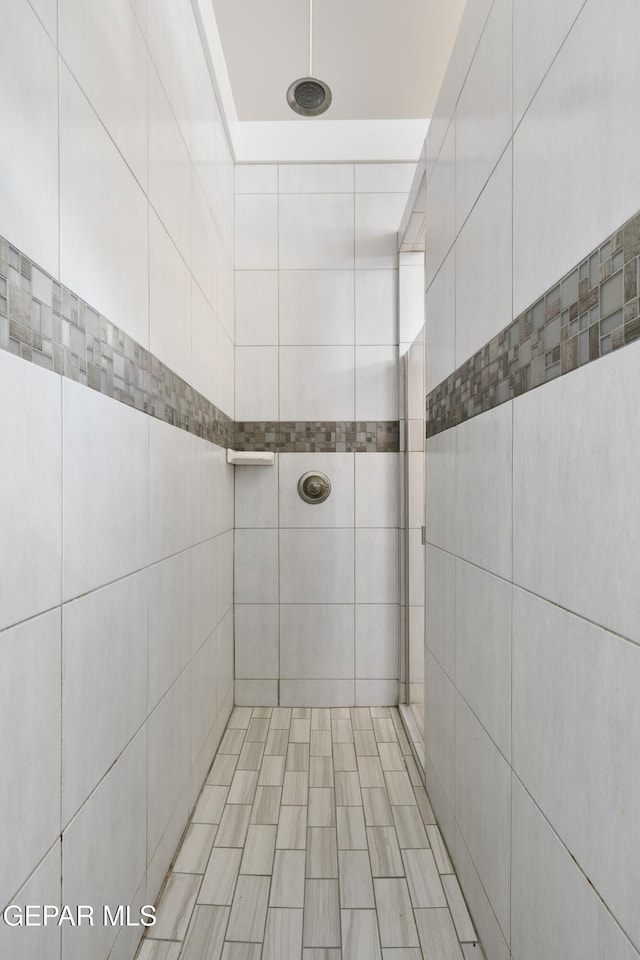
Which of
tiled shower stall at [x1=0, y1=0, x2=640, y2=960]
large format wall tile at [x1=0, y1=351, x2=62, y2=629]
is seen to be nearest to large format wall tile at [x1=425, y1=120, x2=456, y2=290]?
tiled shower stall at [x1=0, y1=0, x2=640, y2=960]

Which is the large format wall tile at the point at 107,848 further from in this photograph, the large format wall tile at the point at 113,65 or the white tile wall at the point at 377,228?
the white tile wall at the point at 377,228

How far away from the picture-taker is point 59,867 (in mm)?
1042

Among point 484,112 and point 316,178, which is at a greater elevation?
point 316,178

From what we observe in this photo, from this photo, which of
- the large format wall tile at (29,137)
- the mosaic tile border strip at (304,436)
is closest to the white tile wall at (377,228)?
the mosaic tile border strip at (304,436)

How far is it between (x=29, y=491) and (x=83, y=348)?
0.34 meters

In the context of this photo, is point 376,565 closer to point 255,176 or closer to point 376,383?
point 376,383

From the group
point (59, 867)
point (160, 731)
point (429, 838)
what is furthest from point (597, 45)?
point (429, 838)

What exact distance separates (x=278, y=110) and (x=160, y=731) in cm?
282

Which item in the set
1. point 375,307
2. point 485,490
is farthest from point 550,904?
point 375,307

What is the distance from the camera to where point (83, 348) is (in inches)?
45.6

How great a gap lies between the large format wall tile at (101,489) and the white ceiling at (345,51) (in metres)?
1.83

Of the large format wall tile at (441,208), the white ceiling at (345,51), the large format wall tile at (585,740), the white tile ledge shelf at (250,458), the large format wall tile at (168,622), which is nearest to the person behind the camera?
the large format wall tile at (585,740)

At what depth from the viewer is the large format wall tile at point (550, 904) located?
0.86m

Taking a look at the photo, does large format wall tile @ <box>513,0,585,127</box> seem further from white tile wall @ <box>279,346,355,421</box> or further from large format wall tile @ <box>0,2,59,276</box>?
white tile wall @ <box>279,346,355,421</box>
